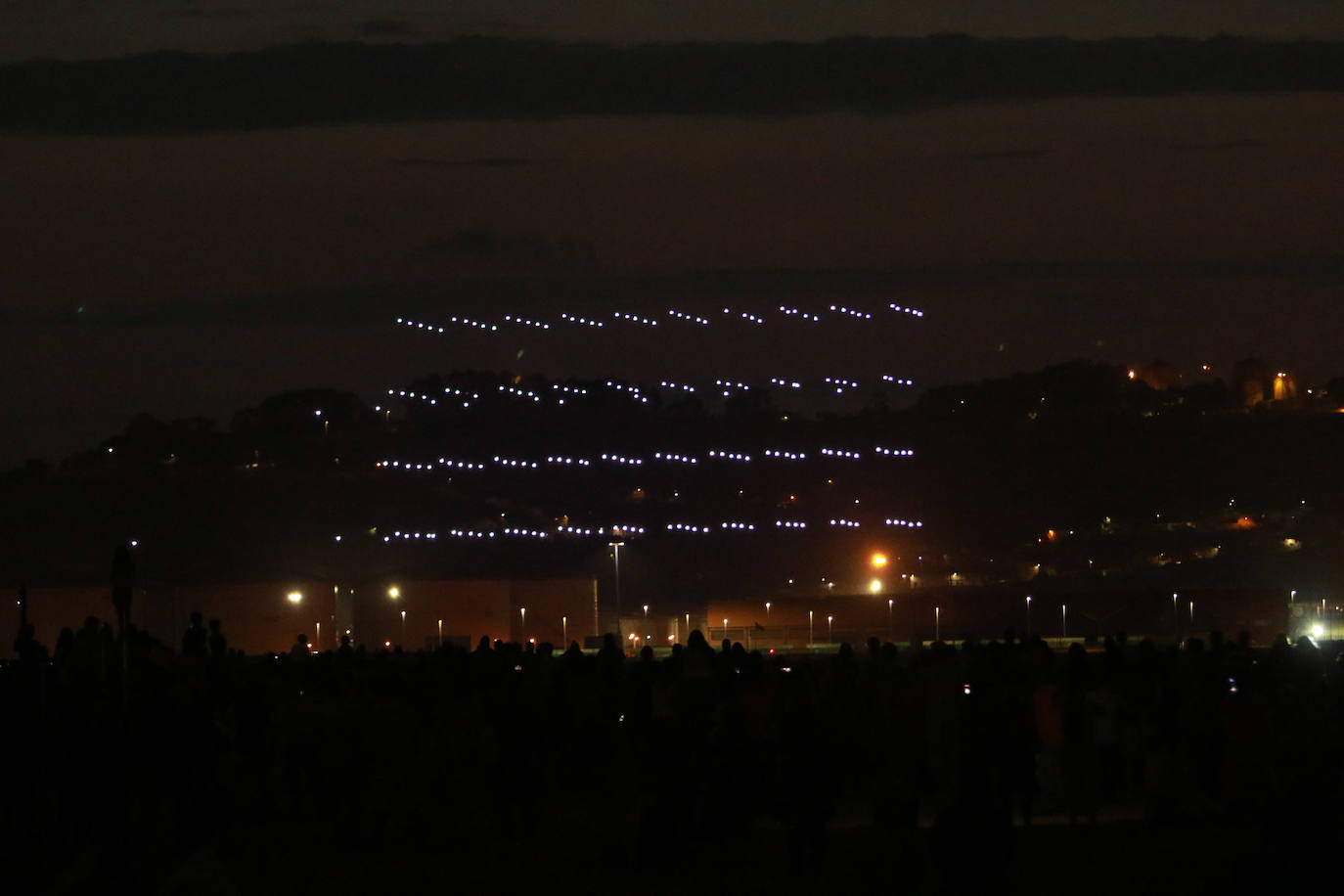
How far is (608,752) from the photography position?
16.2 meters

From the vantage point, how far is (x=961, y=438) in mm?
130375

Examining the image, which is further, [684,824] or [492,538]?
[492,538]

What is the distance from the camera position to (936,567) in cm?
9044

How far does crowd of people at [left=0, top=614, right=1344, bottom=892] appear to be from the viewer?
11.5 metres

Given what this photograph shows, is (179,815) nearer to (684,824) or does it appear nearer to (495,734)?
(495,734)

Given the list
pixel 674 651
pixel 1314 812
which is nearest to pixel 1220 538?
pixel 674 651

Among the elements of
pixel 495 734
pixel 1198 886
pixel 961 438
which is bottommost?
pixel 1198 886

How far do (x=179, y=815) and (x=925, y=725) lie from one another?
5.40 meters

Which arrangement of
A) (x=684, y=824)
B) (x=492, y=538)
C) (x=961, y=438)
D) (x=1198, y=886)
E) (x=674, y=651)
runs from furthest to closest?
(x=961, y=438) < (x=492, y=538) < (x=674, y=651) < (x=684, y=824) < (x=1198, y=886)

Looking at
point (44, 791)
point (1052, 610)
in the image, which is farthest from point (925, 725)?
point (1052, 610)

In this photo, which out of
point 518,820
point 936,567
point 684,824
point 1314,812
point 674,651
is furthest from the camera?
point 936,567

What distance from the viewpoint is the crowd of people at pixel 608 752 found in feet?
37.7

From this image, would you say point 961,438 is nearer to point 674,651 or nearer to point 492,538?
point 492,538

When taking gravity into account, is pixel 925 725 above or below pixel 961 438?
below
